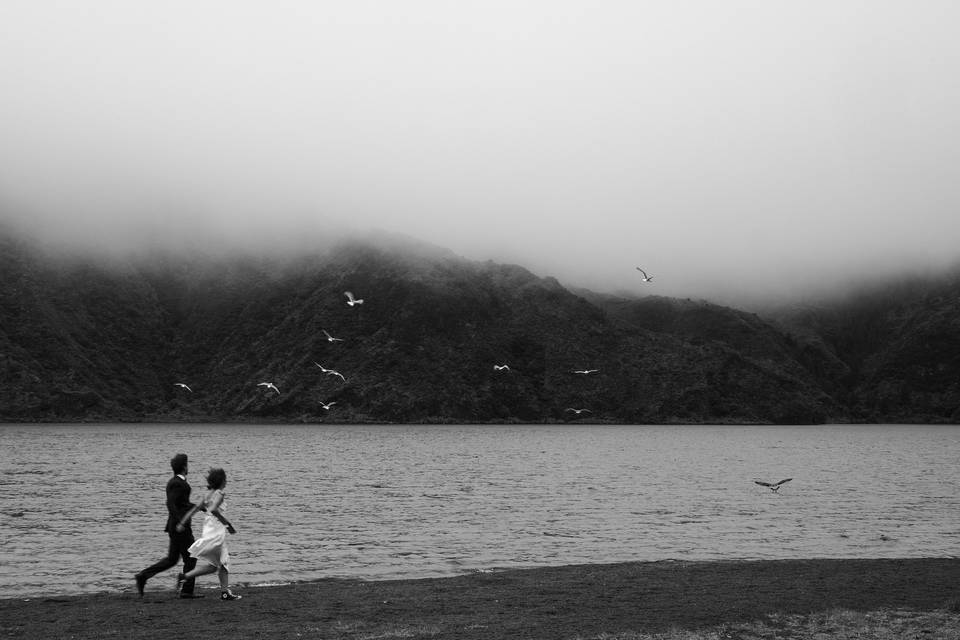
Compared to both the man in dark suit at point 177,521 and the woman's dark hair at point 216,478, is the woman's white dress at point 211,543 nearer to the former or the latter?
the woman's dark hair at point 216,478

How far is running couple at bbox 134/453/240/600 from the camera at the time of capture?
19453 mm

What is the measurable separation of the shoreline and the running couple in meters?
0.71

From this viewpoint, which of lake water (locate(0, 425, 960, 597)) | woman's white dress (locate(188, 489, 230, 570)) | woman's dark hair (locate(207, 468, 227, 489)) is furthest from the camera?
lake water (locate(0, 425, 960, 597))

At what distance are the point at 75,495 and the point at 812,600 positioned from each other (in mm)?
49040

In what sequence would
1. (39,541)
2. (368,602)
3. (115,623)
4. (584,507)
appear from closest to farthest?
1. (115,623)
2. (368,602)
3. (39,541)
4. (584,507)

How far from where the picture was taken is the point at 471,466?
313ft

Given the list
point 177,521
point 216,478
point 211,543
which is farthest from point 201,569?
point 216,478

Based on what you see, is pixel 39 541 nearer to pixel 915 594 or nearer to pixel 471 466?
pixel 915 594

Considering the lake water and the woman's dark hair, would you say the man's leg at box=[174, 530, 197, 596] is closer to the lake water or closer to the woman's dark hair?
the woman's dark hair

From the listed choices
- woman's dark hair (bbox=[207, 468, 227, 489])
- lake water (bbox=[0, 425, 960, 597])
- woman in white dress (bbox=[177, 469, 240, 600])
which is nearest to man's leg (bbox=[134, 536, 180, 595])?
woman in white dress (bbox=[177, 469, 240, 600])

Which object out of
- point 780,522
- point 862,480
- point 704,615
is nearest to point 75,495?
point 780,522

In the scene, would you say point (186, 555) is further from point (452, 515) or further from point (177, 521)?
point (452, 515)

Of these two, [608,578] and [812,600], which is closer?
[812,600]

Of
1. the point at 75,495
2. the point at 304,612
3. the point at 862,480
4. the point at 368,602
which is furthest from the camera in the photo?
the point at 862,480
